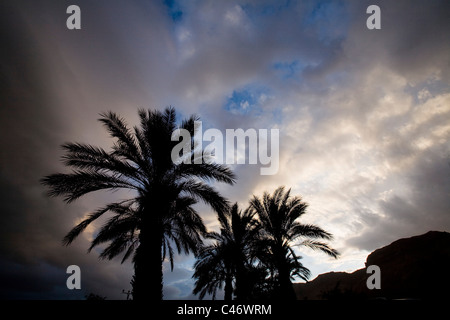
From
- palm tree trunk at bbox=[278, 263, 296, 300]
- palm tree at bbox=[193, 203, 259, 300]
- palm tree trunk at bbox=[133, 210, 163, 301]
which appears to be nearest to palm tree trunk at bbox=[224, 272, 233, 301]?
palm tree at bbox=[193, 203, 259, 300]

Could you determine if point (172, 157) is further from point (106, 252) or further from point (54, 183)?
point (106, 252)

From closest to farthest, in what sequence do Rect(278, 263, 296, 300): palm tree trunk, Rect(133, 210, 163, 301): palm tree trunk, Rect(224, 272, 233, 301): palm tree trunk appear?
Rect(133, 210, 163, 301): palm tree trunk
Rect(278, 263, 296, 300): palm tree trunk
Rect(224, 272, 233, 301): palm tree trunk

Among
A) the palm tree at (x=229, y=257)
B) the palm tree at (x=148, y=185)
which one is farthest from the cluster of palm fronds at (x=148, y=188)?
the palm tree at (x=229, y=257)

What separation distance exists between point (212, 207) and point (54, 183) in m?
5.79

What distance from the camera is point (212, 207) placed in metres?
9.01

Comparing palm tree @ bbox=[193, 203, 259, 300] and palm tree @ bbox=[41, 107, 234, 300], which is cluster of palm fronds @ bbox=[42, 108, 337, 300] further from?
palm tree @ bbox=[193, 203, 259, 300]

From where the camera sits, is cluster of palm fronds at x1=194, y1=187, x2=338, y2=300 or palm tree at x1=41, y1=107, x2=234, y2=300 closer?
palm tree at x1=41, y1=107, x2=234, y2=300

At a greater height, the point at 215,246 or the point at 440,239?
the point at 215,246

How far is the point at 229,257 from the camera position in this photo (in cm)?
1631

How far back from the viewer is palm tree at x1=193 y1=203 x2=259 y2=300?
15836 millimetres

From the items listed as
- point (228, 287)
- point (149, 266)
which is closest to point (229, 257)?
point (228, 287)

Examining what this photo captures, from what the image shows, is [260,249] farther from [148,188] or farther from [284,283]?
[148,188]

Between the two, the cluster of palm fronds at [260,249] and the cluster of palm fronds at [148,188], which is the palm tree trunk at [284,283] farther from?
the cluster of palm fronds at [148,188]
